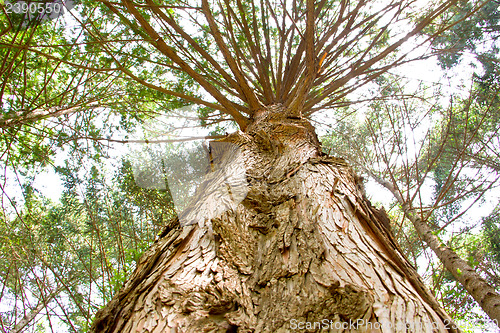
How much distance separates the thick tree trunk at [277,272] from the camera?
0.75m

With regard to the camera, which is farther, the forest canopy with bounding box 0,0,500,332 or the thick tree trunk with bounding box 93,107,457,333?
the forest canopy with bounding box 0,0,500,332

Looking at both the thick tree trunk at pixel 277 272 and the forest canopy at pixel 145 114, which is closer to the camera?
the thick tree trunk at pixel 277 272

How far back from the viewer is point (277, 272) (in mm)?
941

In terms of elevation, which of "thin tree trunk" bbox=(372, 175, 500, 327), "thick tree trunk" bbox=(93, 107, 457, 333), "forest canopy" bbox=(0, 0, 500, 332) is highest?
"forest canopy" bbox=(0, 0, 500, 332)

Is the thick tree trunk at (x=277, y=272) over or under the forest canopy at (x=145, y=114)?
under

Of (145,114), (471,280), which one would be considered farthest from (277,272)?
(145,114)

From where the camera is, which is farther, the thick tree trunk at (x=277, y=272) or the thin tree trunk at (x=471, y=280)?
the thin tree trunk at (x=471, y=280)

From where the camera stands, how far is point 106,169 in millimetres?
3615

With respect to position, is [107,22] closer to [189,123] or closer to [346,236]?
[189,123]

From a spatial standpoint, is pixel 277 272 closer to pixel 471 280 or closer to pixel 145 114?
pixel 471 280

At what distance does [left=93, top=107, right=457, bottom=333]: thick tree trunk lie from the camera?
75 cm

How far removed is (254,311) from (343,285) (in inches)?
11.4

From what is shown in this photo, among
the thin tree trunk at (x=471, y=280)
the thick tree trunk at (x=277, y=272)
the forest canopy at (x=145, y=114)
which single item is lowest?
the thin tree trunk at (x=471, y=280)

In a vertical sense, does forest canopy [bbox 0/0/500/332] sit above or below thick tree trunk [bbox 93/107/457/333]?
above
